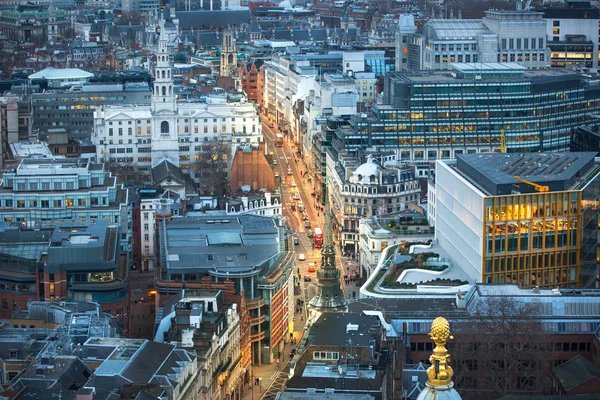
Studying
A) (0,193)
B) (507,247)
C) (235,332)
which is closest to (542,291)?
(507,247)

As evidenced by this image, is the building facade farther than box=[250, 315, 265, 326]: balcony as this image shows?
No

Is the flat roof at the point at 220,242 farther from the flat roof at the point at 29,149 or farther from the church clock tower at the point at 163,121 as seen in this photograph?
the church clock tower at the point at 163,121

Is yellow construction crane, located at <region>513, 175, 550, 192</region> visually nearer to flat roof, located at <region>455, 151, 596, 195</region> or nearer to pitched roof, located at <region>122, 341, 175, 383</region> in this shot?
flat roof, located at <region>455, 151, 596, 195</region>

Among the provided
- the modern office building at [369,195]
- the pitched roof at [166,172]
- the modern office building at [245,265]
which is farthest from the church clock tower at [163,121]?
the modern office building at [245,265]

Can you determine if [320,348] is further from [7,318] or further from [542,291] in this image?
[7,318]

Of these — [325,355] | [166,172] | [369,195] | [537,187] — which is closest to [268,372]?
[325,355]

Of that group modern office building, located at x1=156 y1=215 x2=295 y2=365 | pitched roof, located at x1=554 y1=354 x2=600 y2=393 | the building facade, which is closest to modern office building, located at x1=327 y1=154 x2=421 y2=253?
modern office building, located at x1=156 y1=215 x2=295 y2=365

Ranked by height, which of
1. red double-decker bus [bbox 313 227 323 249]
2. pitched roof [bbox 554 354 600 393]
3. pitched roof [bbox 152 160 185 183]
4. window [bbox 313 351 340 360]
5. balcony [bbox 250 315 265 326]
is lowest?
red double-decker bus [bbox 313 227 323 249]

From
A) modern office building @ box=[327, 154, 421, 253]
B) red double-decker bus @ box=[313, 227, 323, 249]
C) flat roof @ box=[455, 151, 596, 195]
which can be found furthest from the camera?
modern office building @ box=[327, 154, 421, 253]
